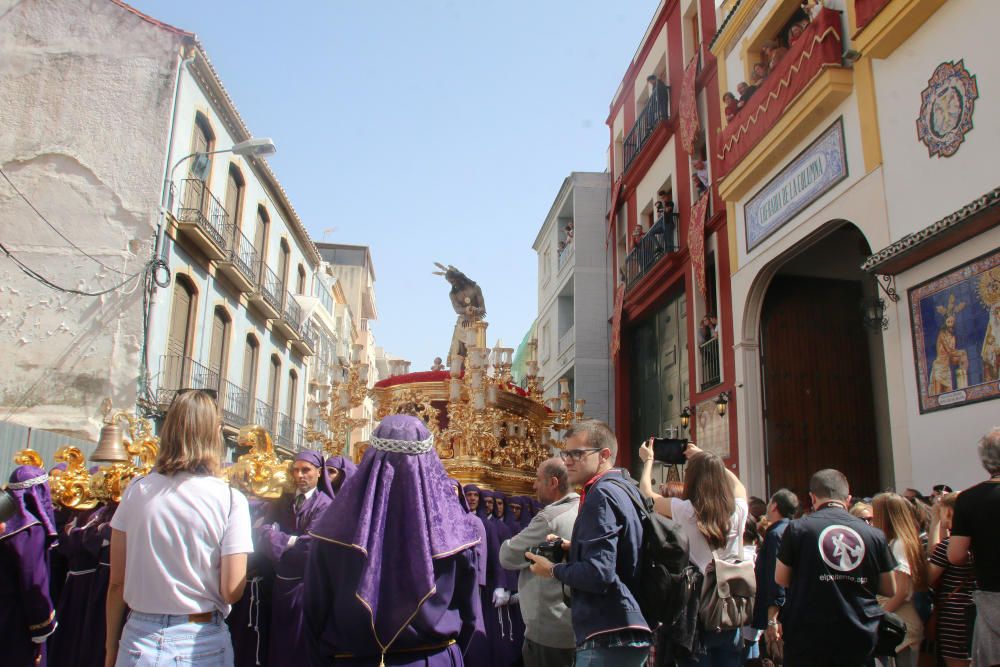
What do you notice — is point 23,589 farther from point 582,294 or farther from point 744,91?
point 582,294

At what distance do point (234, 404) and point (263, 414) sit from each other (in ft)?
8.52

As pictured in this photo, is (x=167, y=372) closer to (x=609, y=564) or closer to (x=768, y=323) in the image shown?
(x=768, y=323)

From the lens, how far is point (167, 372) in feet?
50.9

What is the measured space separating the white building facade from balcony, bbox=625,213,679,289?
2710 mm

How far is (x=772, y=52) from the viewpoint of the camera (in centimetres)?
1123

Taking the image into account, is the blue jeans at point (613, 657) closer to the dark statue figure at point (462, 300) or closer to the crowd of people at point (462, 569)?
the crowd of people at point (462, 569)

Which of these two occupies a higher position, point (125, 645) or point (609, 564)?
point (609, 564)

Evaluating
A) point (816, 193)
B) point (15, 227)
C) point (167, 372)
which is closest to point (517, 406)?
point (816, 193)

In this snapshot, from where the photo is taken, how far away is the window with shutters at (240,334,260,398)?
2045 cm

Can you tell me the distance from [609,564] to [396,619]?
876 millimetres

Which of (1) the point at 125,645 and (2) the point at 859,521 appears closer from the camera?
(1) the point at 125,645

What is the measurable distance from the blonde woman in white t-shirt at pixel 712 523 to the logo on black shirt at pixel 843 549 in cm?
66

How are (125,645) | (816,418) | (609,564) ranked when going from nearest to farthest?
(125,645) < (609,564) < (816,418)

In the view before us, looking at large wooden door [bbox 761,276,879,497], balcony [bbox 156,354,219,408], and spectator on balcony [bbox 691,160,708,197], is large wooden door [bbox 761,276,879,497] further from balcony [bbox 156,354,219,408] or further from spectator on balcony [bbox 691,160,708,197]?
balcony [bbox 156,354,219,408]
